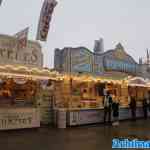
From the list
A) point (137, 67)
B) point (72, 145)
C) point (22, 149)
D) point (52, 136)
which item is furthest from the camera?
point (137, 67)

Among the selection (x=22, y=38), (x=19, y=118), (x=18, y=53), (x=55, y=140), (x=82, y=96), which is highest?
(x=22, y=38)

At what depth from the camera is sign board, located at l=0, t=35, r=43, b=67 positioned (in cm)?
1388

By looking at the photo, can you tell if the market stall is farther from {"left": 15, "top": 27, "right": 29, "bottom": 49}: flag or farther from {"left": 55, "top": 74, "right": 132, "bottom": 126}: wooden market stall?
{"left": 15, "top": 27, "right": 29, "bottom": 49}: flag

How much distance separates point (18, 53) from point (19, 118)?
3.36m

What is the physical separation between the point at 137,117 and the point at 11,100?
1065 cm

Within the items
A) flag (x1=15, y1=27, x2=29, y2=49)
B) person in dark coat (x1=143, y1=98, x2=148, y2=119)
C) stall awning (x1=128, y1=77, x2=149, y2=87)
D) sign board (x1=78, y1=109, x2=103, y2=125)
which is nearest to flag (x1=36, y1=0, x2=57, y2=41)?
flag (x1=15, y1=27, x2=29, y2=49)

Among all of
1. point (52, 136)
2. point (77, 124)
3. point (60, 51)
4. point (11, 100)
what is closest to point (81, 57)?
point (60, 51)

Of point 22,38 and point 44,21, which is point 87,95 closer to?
point 44,21

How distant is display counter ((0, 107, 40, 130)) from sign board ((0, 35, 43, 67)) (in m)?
2.38

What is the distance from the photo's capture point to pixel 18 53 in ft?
47.4

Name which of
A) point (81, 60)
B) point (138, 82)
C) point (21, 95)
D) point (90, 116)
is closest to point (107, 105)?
point (90, 116)

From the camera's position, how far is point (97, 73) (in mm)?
18312

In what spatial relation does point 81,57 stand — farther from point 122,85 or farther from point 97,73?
point 122,85

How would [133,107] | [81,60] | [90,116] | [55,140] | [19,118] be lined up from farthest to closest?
[133,107], [81,60], [90,116], [19,118], [55,140]
